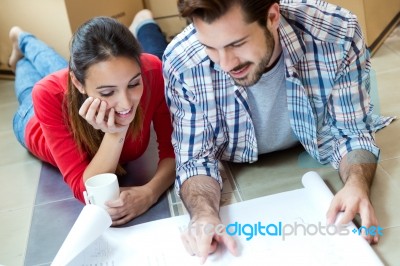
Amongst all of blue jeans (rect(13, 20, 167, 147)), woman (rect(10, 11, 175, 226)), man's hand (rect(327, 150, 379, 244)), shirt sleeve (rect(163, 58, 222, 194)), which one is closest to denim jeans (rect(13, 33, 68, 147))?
blue jeans (rect(13, 20, 167, 147))

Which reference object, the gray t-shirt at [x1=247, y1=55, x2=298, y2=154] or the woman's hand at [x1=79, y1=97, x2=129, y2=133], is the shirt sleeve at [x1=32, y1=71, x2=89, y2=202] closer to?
the woman's hand at [x1=79, y1=97, x2=129, y2=133]

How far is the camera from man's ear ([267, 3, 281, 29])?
1.08 m

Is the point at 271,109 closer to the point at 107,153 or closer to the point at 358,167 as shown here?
the point at 358,167

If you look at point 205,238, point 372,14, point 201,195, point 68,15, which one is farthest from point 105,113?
point 372,14

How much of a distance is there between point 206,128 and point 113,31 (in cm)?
30

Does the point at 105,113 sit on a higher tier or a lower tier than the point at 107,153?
higher

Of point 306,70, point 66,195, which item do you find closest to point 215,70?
point 306,70

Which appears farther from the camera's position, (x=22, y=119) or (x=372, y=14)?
(x=372, y=14)

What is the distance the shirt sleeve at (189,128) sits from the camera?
1220mm

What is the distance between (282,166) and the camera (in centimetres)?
137

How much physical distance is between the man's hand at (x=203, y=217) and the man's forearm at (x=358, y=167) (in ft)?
0.90

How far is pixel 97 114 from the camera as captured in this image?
1201 millimetres

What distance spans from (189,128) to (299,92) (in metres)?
0.26

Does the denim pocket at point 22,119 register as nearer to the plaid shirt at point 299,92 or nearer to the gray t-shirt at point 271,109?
the plaid shirt at point 299,92
